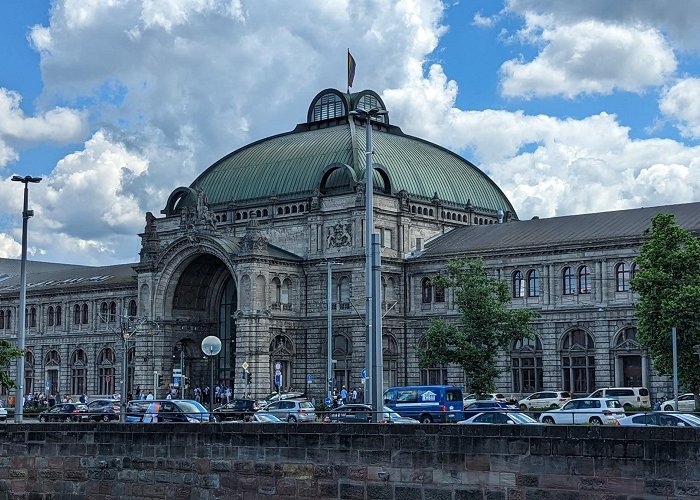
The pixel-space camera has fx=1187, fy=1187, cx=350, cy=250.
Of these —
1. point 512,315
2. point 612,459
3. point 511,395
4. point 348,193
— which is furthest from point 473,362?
point 612,459

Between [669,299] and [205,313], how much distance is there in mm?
48336

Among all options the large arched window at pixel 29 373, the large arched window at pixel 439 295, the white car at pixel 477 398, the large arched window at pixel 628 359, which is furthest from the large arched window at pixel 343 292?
the large arched window at pixel 29 373

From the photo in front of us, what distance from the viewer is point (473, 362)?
7456 cm

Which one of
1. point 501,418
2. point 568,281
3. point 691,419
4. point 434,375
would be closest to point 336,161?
point 434,375

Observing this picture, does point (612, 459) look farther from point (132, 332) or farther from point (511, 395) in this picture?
point (132, 332)

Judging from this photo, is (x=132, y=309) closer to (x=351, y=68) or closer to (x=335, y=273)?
(x=335, y=273)

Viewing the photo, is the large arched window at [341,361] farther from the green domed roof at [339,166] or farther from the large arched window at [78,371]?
the large arched window at [78,371]

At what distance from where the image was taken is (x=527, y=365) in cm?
8625

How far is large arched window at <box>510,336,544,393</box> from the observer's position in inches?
3369

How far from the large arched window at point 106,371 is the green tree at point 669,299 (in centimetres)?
5752

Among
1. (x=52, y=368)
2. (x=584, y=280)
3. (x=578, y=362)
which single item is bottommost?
(x=52, y=368)

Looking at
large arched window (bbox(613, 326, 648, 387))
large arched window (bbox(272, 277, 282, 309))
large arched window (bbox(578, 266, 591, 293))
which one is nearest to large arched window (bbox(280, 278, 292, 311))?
large arched window (bbox(272, 277, 282, 309))

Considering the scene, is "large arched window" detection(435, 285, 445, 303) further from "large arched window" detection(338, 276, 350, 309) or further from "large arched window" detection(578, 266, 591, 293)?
"large arched window" detection(578, 266, 591, 293)

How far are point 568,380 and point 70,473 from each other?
164 feet
